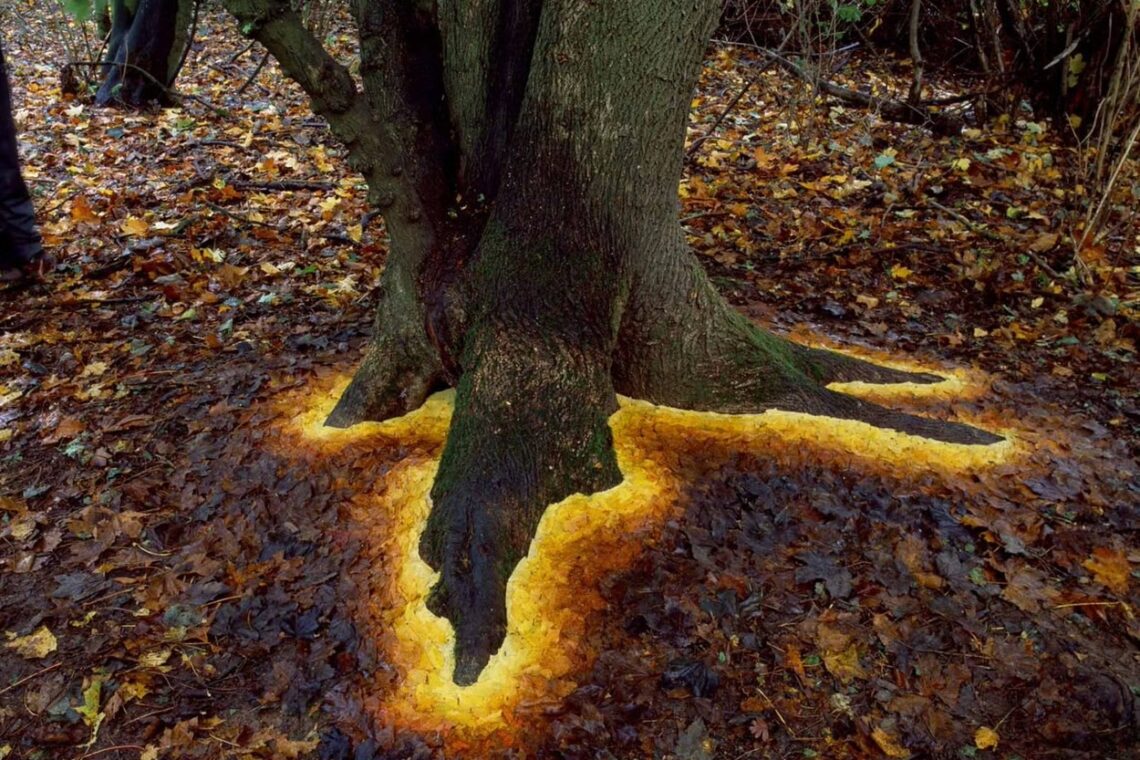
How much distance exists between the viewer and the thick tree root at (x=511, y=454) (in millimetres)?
2801

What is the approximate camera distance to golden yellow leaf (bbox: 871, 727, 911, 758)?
7.36 ft

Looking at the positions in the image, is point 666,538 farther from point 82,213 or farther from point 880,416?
point 82,213

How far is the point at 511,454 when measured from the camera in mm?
3025

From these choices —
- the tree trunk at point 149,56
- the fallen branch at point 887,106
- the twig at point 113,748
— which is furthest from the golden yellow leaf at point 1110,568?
the tree trunk at point 149,56

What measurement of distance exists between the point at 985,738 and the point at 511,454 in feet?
6.18

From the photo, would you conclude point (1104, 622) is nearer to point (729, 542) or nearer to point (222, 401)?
point (729, 542)

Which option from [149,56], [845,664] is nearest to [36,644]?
[845,664]

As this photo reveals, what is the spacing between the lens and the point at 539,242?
307cm

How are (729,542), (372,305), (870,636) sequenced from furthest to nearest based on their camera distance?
(372,305)
(729,542)
(870,636)

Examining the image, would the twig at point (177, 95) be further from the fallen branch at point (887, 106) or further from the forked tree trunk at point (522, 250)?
the forked tree trunk at point (522, 250)

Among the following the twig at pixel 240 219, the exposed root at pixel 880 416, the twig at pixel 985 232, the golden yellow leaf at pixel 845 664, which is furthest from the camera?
the twig at pixel 240 219

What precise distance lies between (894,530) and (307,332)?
340 centimetres

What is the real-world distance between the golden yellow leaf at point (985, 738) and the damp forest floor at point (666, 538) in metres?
0.02

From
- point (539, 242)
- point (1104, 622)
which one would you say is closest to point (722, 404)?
point (539, 242)
